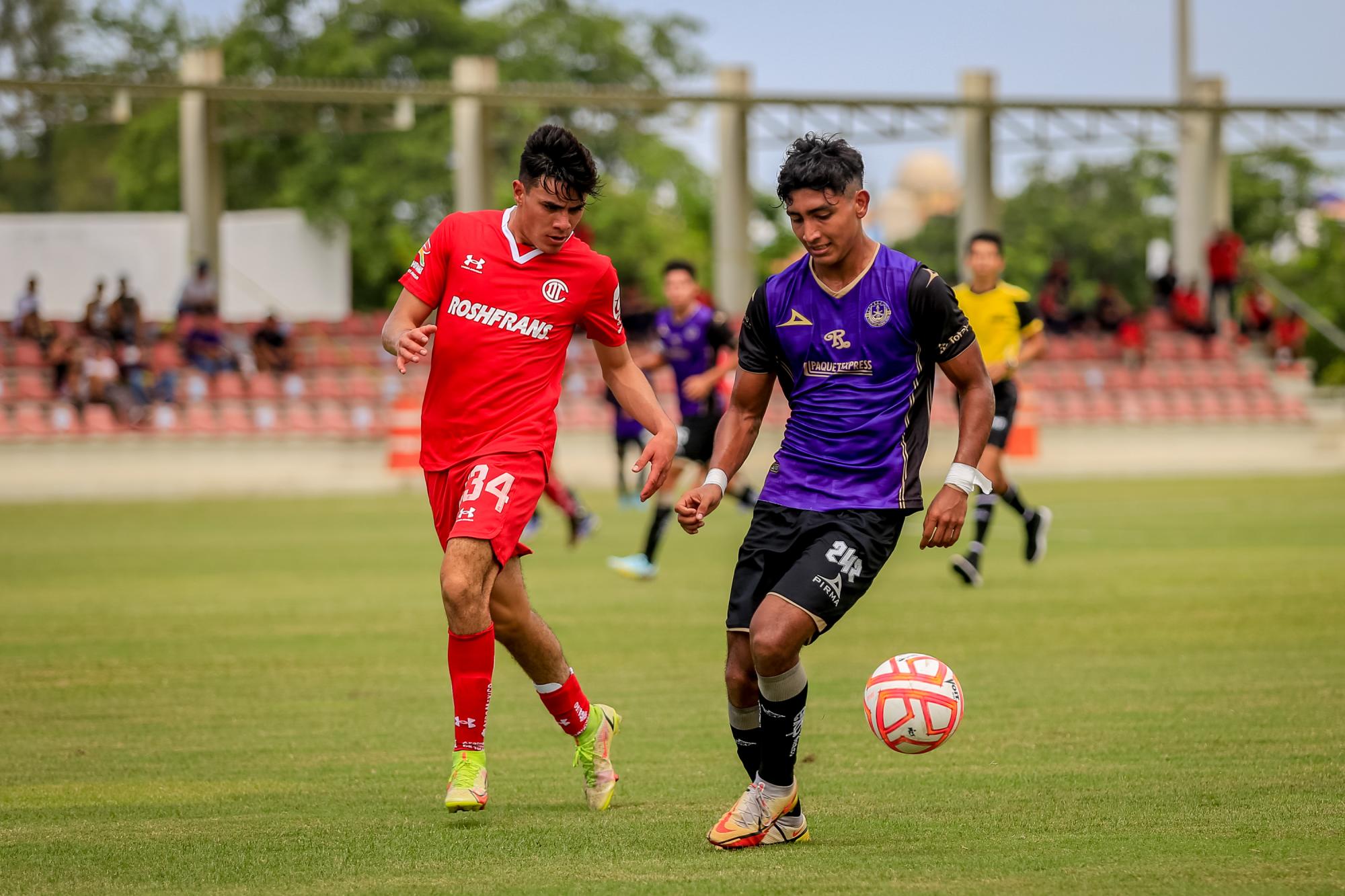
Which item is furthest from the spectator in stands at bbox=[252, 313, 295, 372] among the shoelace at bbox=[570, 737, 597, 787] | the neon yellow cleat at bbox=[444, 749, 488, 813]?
the neon yellow cleat at bbox=[444, 749, 488, 813]

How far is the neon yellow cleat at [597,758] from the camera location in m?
5.84

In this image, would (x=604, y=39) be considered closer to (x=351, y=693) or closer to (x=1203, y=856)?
(x=351, y=693)

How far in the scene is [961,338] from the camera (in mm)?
5293

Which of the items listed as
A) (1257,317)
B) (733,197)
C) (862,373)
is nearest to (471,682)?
(862,373)

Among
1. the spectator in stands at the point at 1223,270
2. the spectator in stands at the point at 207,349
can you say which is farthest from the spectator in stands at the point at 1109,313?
the spectator in stands at the point at 207,349

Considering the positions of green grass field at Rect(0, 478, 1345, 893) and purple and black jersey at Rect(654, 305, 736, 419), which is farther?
purple and black jersey at Rect(654, 305, 736, 419)

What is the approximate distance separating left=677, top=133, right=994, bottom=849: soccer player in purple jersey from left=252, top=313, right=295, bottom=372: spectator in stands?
25304 millimetres

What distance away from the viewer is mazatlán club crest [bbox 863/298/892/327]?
17.4 ft

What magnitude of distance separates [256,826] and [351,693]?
302 cm

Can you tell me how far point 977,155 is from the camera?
33.7m

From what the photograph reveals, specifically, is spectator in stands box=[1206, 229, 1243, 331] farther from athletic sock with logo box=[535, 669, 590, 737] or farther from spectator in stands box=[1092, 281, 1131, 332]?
athletic sock with logo box=[535, 669, 590, 737]

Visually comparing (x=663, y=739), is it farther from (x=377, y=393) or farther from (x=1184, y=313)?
(x=1184, y=313)

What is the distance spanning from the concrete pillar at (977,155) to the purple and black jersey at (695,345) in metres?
19.8

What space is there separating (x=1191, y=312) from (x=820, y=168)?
31821 mm
